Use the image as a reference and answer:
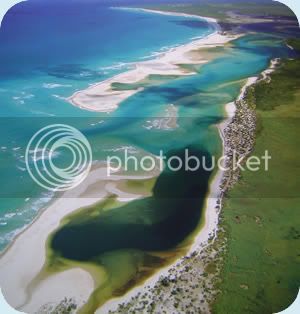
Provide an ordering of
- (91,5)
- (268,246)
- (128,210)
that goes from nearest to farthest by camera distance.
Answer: (268,246)
(128,210)
(91,5)

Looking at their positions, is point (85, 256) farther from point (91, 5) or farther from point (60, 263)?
point (91, 5)

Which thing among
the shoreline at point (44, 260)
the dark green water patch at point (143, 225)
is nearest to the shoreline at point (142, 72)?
the shoreline at point (44, 260)

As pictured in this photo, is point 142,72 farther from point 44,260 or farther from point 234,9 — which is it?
point 44,260

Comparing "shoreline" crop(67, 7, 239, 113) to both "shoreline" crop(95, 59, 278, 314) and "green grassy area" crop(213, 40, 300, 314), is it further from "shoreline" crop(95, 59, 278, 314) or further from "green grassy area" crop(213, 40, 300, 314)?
"green grassy area" crop(213, 40, 300, 314)

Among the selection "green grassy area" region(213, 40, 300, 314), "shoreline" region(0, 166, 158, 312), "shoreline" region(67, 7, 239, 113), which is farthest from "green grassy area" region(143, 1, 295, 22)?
"shoreline" region(0, 166, 158, 312)

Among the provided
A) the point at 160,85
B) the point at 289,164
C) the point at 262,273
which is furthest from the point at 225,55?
the point at 262,273

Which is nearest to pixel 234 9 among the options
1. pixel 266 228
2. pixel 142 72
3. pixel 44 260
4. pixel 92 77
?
pixel 142 72
